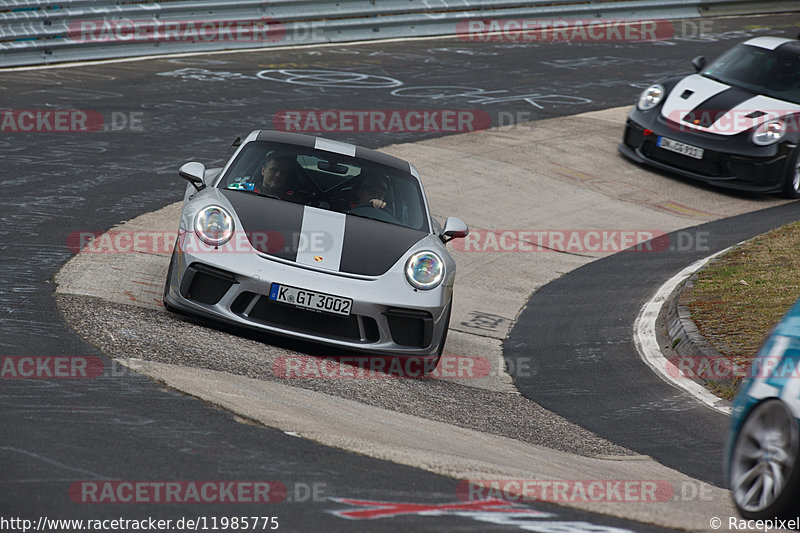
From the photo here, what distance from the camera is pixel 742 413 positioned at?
4043 millimetres

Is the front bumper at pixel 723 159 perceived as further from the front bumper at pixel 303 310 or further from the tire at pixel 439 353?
the front bumper at pixel 303 310

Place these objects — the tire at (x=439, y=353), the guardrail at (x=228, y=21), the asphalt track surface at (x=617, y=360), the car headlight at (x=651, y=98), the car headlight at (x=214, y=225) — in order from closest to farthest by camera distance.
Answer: the asphalt track surface at (x=617, y=360) → the car headlight at (x=214, y=225) → the tire at (x=439, y=353) → the car headlight at (x=651, y=98) → the guardrail at (x=228, y=21)

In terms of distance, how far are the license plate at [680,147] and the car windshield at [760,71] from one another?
1.31m

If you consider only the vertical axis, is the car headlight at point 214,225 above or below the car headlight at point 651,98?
above

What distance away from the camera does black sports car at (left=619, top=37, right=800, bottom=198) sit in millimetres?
11836

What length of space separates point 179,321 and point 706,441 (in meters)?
3.26

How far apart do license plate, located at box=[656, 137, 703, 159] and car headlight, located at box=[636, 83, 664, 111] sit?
0.55 meters

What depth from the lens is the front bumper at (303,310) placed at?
606 cm

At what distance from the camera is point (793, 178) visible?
39.6 feet

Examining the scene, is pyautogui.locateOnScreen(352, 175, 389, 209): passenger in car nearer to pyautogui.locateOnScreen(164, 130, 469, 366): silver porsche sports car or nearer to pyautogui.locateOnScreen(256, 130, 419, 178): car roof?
pyautogui.locateOnScreen(164, 130, 469, 366): silver porsche sports car

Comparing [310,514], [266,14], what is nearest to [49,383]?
[310,514]

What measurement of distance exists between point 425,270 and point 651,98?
24.1 feet

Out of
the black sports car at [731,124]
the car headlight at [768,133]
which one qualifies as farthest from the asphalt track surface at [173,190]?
the car headlight at [768,133]

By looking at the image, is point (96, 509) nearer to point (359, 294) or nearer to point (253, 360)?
point (253, 360)
